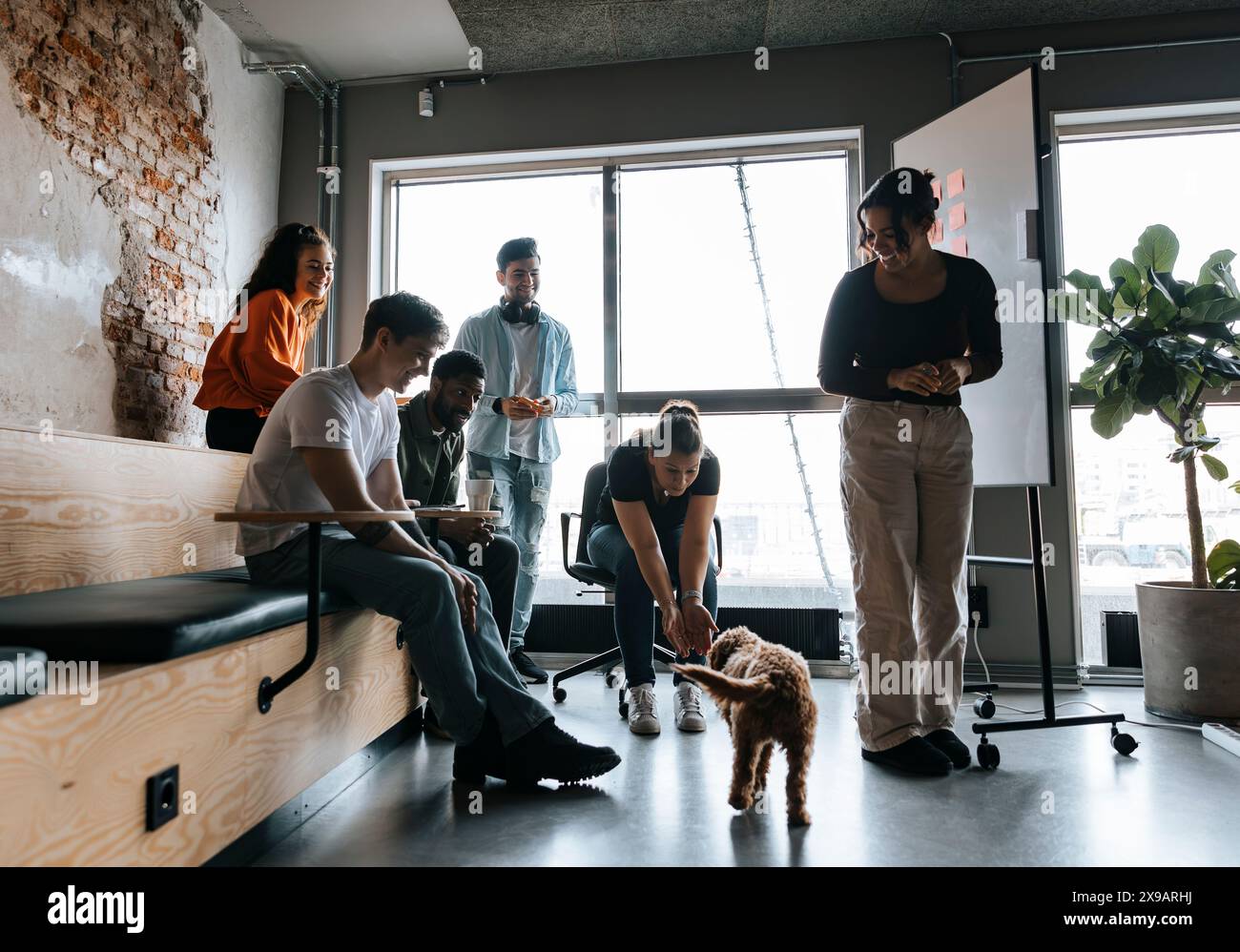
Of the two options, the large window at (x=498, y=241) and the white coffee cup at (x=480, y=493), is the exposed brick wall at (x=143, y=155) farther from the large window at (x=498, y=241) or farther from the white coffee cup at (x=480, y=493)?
the white coffee cup at (x=480, y=493)

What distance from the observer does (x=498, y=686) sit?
1705 millimetres

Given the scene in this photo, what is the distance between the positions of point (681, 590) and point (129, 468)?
59.3 inches

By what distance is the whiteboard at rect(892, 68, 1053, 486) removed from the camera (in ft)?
7.27

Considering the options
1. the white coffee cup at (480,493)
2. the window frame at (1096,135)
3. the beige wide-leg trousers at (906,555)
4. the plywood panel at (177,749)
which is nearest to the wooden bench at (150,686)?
the plywood panel at (177,749)

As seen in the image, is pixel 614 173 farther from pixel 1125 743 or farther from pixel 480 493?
pixel 1125 743

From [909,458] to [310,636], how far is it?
1479 millimetres

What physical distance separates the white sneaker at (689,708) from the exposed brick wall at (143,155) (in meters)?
2.19

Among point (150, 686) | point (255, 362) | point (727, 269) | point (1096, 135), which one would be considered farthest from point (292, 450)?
point (1096, 135)

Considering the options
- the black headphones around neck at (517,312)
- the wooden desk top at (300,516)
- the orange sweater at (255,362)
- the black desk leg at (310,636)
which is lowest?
the black desk leg at (310,636)

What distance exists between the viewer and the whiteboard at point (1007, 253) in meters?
2.22

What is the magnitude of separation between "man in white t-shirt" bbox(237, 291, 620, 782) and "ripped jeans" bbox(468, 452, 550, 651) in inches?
48.2

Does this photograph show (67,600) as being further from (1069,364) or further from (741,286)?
(1069,364)

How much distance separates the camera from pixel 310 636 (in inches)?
59.0

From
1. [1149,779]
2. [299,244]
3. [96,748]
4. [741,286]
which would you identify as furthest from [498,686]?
[741,286]
